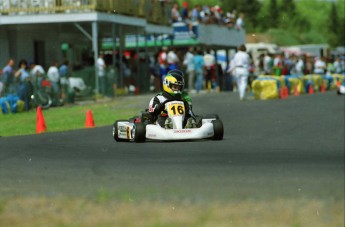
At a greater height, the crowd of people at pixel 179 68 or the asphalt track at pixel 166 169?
the asphalt track at pixel 166 169

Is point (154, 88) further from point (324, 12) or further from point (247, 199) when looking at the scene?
point (324, 12)

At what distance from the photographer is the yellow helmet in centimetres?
814

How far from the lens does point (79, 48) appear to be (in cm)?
Result: 3597

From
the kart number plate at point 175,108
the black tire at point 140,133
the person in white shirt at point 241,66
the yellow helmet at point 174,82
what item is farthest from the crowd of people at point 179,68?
the yellow helmet at point 174,82

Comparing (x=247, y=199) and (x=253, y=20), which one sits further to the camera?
(x=253, y=20)

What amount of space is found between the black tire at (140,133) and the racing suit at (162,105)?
0.49 ft

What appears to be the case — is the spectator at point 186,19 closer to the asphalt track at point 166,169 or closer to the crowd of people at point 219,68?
the crowd of people at point 219,68

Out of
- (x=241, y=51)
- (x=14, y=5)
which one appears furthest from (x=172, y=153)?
(x=14, y=5)

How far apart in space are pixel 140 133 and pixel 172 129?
0.33 meters

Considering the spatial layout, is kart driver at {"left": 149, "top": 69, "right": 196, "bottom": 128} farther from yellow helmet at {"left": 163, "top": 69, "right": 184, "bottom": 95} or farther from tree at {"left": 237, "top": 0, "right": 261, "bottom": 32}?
tree at {"left": 237, "top": 0, "right": 261, "bottom": 32}

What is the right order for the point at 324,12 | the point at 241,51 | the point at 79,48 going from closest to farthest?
the point at 241,51, the point at 79,48, the point at 324,12

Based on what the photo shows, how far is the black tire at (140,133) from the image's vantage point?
32.3 feet

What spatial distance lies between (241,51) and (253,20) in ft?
286

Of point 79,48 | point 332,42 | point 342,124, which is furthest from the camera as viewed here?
point 332,42
